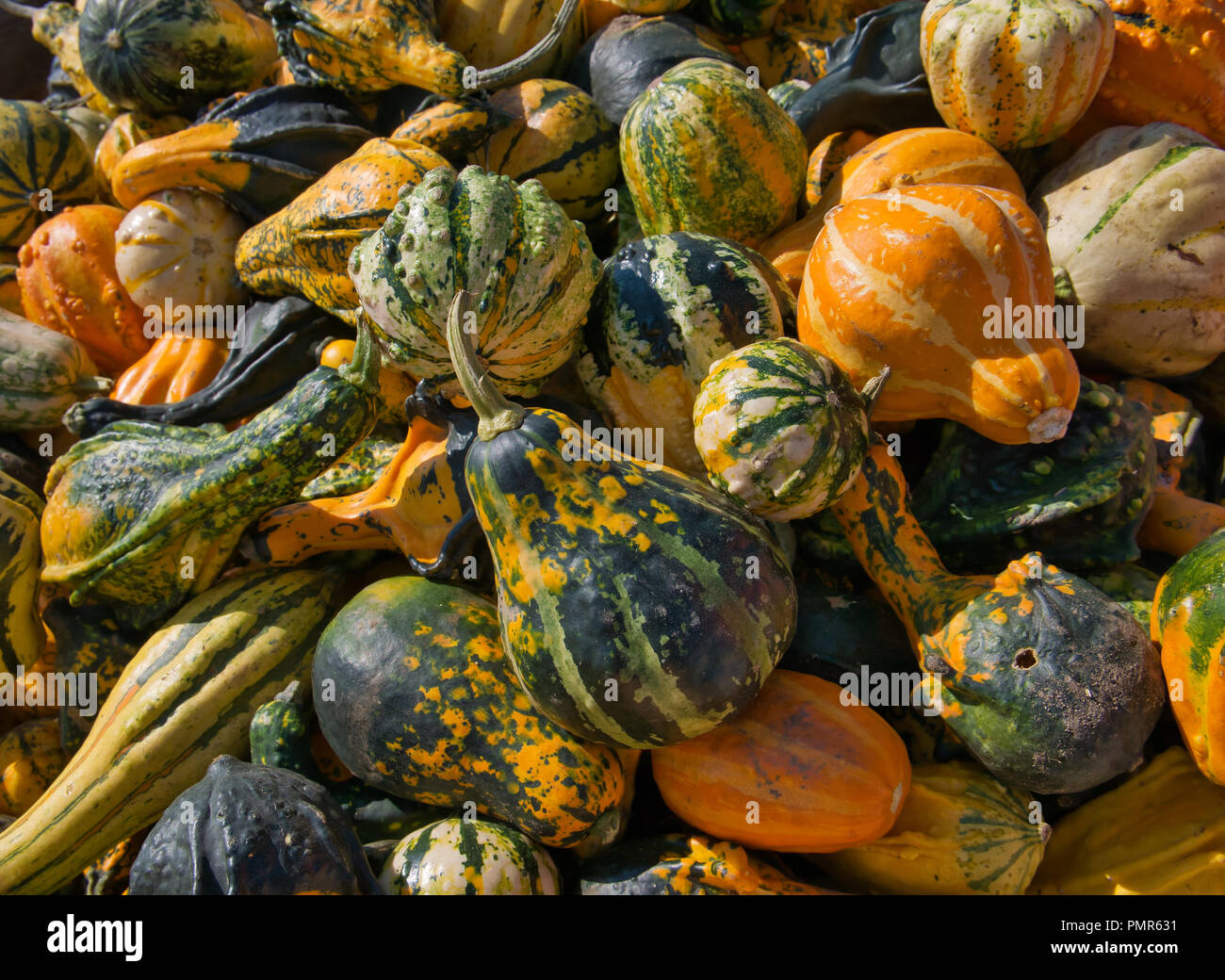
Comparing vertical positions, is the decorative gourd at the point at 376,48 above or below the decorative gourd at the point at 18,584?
above

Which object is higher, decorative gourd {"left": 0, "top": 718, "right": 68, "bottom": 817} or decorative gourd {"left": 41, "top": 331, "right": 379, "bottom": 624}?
decorative gourd {"left": 41, "top": 331, "right": 379, "bottom": 624}

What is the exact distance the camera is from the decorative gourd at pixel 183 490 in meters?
2.07

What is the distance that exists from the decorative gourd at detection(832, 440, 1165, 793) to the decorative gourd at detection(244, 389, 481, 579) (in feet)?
3.62

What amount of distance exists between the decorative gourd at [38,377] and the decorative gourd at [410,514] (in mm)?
1064

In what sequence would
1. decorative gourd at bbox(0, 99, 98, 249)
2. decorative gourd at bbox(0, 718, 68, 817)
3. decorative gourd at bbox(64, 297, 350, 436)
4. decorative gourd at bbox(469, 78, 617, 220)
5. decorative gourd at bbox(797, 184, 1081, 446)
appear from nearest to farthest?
decorative gourd at bbox(797, 184, 1081, 446) < decorative gourd at bbox(0, 718, 68, 817) < decorative gourd at bbox(64, 297, 350, 436) < decorative gourd at bbox(469, 78, 617, 220) < decorative gourd at bbox(0, 99, 98, 249)

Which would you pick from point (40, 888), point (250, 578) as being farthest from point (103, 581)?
point (40, 888)

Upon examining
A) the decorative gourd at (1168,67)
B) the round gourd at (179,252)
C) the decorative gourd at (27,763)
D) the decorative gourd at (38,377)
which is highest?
the decorative gourd at (1168,67)

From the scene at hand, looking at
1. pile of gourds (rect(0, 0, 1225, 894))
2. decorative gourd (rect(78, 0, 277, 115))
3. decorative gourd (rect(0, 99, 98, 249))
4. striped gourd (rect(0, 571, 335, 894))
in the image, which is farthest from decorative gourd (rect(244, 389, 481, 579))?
decorative gourd (rect(0, 99, 98, 249))

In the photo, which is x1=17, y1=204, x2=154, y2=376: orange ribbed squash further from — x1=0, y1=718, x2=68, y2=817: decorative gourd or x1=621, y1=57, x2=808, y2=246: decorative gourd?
x1=621, y1=57, x2=808, y2=246: decorative gourd

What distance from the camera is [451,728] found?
1818 mm

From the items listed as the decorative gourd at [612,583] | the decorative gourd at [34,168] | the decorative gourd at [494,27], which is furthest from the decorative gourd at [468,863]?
the decorative gourd at [34,168]

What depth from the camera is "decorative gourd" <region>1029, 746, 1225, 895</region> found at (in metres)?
1.72

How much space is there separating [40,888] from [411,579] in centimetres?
106

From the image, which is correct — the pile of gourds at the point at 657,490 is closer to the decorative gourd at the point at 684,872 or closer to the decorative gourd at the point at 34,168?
the decorative gourd at the point at 684,872
